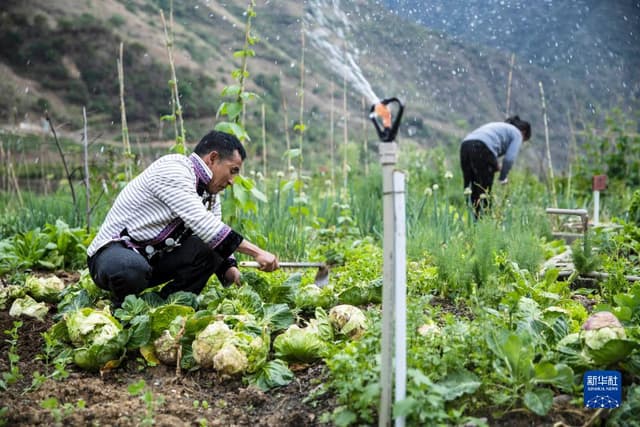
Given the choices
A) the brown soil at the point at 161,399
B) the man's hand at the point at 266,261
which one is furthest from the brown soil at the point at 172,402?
the man's hand at the point at 266,261

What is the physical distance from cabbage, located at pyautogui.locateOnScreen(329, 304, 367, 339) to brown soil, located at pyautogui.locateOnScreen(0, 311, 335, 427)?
0.72ft

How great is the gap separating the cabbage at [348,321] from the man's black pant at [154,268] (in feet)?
2.67

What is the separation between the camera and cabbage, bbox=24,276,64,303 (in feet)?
10.3

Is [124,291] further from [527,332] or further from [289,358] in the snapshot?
[527,332]

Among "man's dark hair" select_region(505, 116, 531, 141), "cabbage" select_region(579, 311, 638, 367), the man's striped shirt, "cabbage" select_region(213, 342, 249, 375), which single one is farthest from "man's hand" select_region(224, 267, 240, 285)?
"man's dark hair" select_region(505, 116, 531, 141)

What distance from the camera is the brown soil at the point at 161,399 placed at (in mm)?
1794

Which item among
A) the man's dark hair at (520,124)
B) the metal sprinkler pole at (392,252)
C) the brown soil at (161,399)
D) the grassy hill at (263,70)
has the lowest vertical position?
the brown soil at (161,399)

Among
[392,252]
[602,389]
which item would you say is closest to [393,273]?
[392,252]

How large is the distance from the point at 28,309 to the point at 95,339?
2.85 ft

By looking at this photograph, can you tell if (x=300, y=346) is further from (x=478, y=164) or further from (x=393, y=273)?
(x=478, y=164)

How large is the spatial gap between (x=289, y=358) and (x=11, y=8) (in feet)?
53.9

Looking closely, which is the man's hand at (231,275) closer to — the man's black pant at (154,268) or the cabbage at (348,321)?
the man's black pant at (154,268)

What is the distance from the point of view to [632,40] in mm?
16234

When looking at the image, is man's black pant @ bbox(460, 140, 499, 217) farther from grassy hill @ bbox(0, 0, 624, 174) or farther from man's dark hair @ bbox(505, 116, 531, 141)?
grassy hill @ bbox(0, 0, 624, 174)
